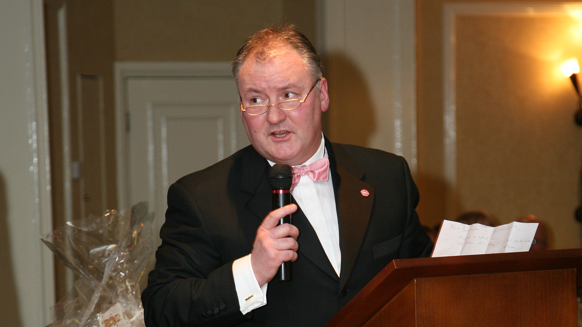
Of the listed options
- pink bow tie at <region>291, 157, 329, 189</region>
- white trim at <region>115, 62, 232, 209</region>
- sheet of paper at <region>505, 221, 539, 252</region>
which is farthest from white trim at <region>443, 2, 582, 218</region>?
sheet of paper at <region>505, 221, 539, 252</region>

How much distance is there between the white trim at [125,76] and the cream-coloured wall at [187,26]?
62 millimetres

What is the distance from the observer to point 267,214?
5.10 feet

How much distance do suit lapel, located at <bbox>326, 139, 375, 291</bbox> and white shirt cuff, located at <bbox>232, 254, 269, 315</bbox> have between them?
257 millimetres

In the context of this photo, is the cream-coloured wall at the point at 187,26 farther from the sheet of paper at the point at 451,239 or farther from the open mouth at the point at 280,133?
the sheet of paper at the point at 451,239

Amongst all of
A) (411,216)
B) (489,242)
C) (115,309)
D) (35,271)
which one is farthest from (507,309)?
(35,271)

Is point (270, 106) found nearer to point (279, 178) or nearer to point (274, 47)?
point (274, 47)

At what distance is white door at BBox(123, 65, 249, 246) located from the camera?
504 centimetres

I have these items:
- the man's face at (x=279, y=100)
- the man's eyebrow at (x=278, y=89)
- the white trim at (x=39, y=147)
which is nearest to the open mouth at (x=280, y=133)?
the man's face at (x=279, y=100)

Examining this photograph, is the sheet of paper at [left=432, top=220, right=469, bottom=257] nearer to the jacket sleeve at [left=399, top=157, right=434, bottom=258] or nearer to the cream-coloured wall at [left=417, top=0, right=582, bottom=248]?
the jacket sleeve at [left=399, top=157, right=434, bottom=258]

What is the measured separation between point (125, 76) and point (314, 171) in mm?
3758

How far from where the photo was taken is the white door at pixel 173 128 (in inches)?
198

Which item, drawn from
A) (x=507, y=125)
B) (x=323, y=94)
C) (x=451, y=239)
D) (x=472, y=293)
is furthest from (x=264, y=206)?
(x=507, y=125)

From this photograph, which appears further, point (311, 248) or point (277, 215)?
point (311, 248)

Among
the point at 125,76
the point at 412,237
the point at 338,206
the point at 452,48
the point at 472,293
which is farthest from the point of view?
the point at 125,76
